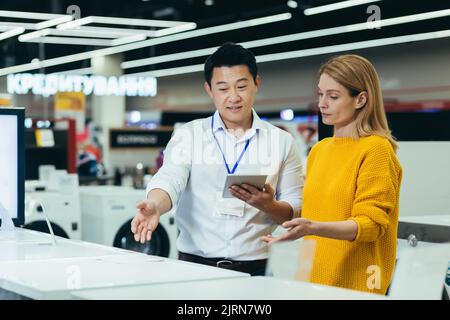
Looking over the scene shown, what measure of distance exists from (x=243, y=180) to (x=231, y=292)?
31.3 inches

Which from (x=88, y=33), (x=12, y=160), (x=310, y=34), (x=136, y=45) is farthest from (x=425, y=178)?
(x=136, y=45)

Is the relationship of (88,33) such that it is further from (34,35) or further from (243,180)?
(243,180)

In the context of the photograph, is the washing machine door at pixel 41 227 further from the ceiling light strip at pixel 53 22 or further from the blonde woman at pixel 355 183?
the blonde woman at pixel 355 183

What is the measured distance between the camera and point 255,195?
9.14ft

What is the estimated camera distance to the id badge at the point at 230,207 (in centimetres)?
300

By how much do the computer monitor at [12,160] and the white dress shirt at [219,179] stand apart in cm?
93

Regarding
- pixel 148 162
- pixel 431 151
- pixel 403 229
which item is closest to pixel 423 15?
pixel 148 162

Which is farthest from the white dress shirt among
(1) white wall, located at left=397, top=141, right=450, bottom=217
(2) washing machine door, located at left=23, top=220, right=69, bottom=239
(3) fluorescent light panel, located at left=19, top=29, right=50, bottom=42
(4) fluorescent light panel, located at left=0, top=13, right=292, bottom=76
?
(3) fluorescent light panel, located at left=19, top=29, right=50, bottom=42

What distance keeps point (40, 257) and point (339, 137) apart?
114 centimetres

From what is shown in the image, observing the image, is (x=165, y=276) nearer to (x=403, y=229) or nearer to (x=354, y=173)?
(x=354, y=173)

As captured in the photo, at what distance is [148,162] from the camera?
12992mm

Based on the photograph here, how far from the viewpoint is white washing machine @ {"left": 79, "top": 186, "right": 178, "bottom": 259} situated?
7289 mm

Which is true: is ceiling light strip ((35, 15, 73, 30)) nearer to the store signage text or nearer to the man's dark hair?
the store signage text

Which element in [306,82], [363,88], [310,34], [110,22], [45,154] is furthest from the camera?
[306,82]
